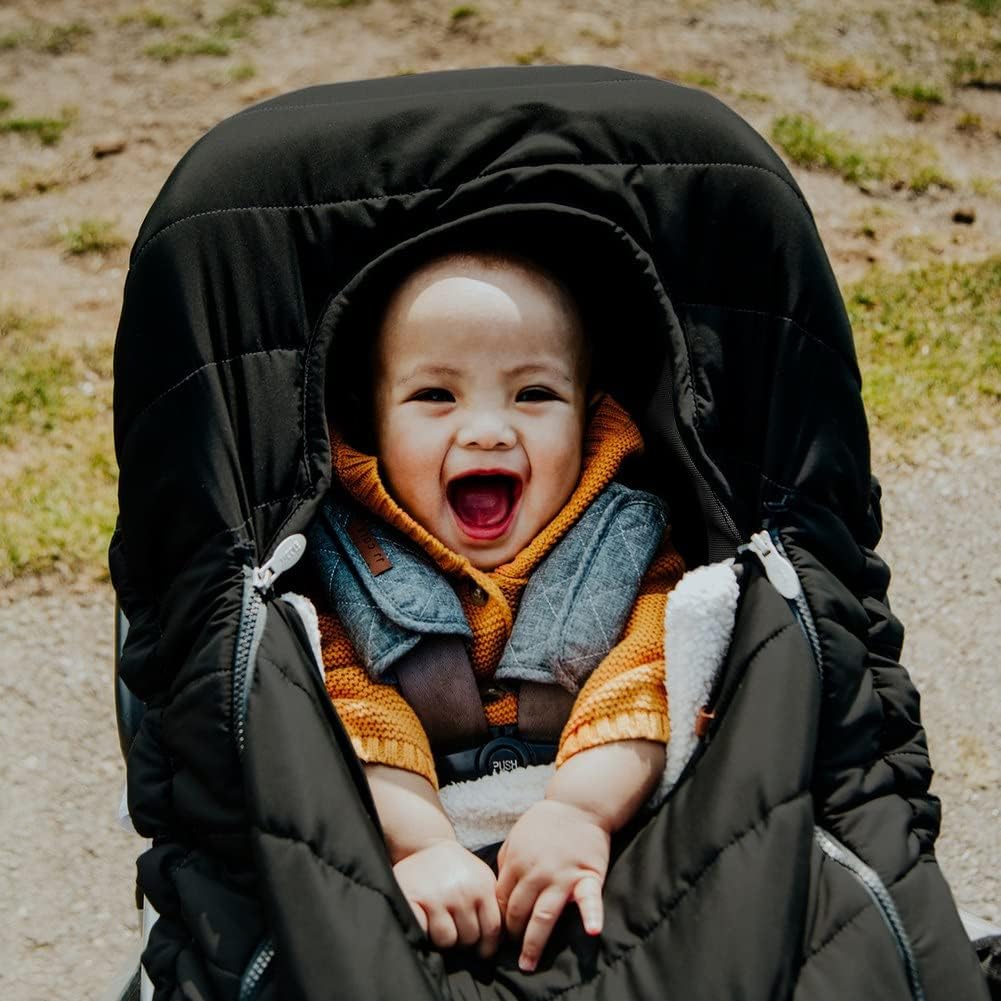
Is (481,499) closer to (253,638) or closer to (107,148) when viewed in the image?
(253,638)

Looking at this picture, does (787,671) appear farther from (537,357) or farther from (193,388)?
(193,388)

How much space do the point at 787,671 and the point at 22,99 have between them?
11.0ft

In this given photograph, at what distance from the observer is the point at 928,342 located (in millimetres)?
2559

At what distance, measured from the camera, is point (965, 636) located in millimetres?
2098

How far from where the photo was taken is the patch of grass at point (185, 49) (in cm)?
381

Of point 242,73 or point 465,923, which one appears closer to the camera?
point 465,923

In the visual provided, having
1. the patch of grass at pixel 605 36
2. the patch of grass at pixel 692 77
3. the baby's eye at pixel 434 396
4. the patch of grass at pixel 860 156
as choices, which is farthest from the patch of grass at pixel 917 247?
the baby's eye at pixel 434 396

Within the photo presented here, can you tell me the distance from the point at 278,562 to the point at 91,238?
2.09 metres

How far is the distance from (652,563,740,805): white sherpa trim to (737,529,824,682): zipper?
47mm

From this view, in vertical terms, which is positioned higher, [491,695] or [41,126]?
[41,126]

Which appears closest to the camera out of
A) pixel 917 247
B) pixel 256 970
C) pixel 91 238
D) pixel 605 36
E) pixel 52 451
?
pixel 256 970

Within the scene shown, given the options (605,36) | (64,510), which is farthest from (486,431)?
(605,36)

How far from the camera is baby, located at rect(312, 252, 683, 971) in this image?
1317mm

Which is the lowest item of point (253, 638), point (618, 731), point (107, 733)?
point (107, 733)
